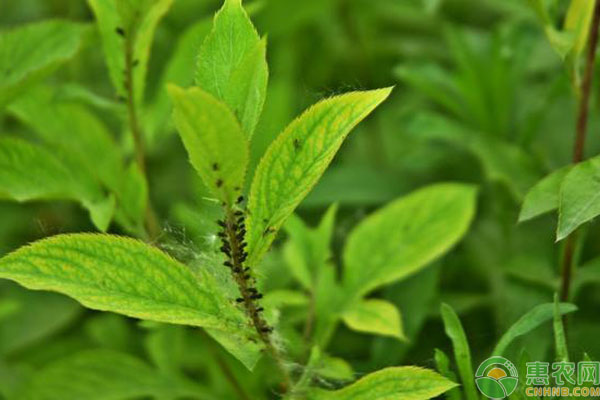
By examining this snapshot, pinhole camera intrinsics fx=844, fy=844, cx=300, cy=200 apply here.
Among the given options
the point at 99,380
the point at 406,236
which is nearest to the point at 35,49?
the point at 99,380

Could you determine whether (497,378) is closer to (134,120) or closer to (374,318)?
(374,318)

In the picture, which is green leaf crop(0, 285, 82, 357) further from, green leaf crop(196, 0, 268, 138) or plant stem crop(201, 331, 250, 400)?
green leaf crop(196, 0, 268, 138)

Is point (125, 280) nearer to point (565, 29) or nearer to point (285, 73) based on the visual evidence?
point (565, 29)

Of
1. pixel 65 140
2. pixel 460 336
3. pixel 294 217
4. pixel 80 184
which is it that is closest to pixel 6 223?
pixel 65 140

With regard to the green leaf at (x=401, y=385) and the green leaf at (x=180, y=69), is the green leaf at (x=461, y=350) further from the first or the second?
the green leaf at (x=180, y=69)

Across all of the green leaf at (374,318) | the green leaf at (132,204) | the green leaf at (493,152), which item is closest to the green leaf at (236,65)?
the green leaf at (132,204)

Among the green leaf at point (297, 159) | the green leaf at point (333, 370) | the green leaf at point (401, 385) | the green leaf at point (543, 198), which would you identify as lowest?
the green leaf at point (333, 370)
